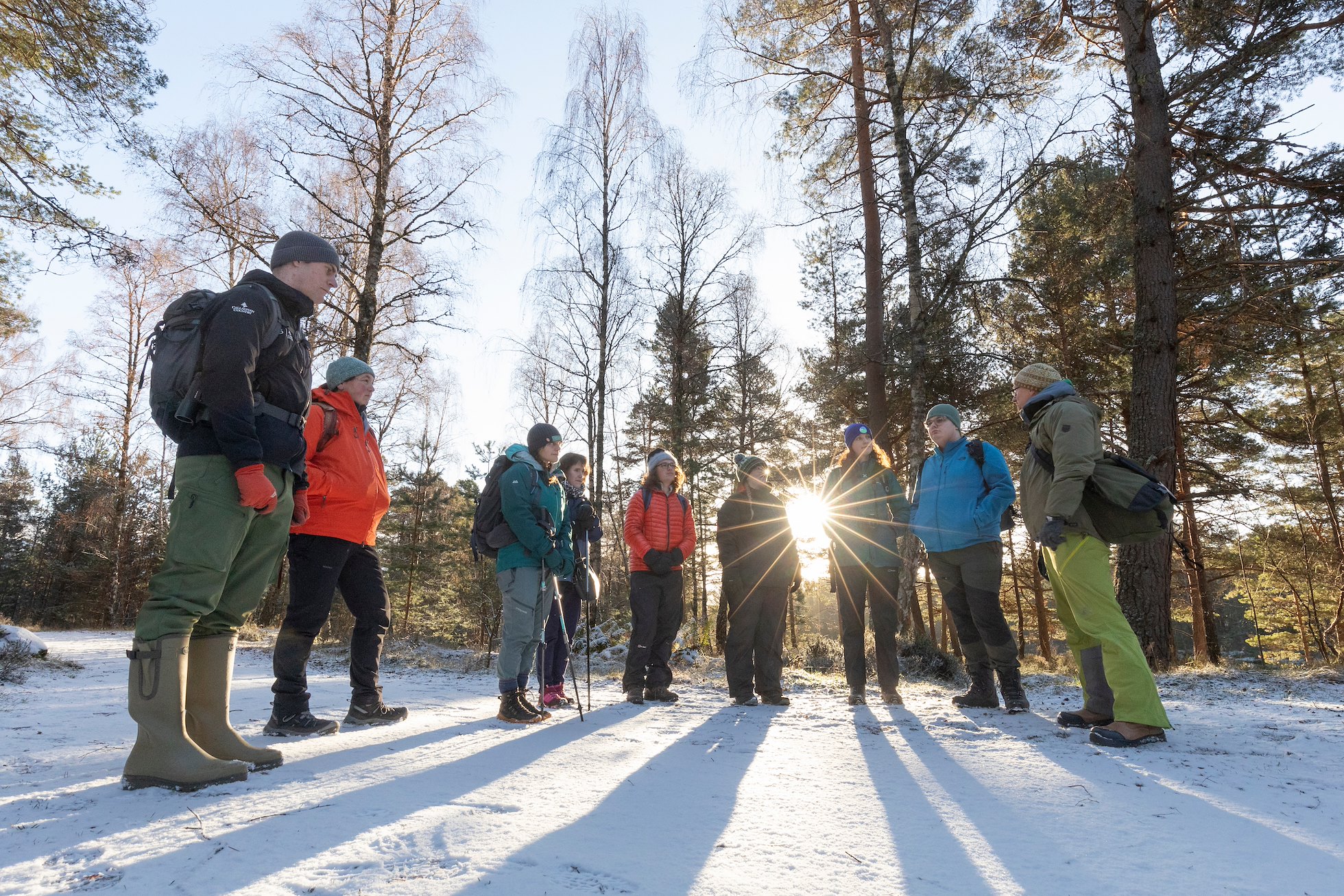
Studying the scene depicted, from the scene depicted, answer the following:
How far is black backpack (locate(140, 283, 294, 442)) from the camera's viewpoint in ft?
7.63

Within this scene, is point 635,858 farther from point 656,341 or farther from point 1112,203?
point 656,341

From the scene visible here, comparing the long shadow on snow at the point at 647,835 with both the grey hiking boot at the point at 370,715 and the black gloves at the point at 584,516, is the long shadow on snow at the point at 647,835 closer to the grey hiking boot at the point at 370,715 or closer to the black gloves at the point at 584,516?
the grey hiking boot at the point at 370,715

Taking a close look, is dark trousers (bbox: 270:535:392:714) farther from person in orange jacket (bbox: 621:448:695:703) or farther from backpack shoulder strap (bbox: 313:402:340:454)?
person in orange jacket (bbox: 621:448:695:703)

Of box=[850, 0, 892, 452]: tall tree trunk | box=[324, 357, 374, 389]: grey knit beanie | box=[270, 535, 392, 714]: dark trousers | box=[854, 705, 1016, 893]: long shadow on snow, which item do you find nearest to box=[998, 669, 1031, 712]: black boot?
box=[854, 705, 1016, 893]: long shadow on snow

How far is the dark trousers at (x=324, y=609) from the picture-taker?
336 centimetres

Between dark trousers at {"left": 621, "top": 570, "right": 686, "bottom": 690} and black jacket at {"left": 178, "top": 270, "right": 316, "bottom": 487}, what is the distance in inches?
127

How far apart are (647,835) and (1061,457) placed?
296 cm

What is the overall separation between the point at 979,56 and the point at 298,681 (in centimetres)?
1040

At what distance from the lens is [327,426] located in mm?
3604

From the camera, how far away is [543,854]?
69.6 inches

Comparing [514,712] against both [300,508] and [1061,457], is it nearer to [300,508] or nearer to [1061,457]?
[300,508]

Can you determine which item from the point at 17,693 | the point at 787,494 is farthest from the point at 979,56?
the point at 17,693

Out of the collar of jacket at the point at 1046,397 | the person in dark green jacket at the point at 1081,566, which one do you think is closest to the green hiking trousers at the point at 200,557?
the person in dark green jacket at the point at 1081,566

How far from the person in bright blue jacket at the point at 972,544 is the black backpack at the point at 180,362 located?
4.35m
